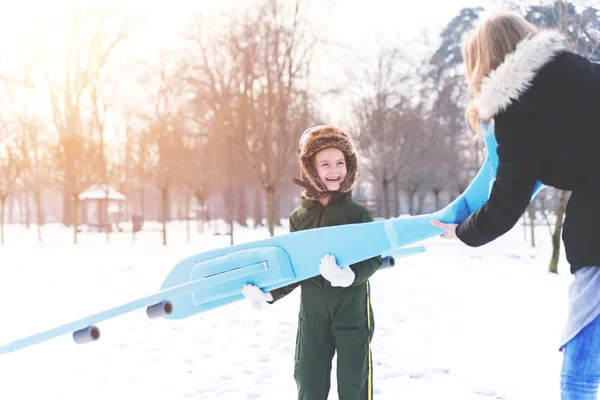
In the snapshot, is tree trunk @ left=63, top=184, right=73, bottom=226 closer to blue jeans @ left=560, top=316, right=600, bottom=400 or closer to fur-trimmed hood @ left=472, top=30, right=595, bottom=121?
fur-trimmed hood @ left=472, top=30, right=595, bottom=121

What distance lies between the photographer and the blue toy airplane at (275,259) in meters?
2.00

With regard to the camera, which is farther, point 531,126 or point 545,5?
point 545,5

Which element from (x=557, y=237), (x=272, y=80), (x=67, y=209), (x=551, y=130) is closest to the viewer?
(x=551, y=130)

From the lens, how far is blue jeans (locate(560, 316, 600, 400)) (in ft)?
5.11

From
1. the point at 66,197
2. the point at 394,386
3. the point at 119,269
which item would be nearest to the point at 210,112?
the point at 66,197

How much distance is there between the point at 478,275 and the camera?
9.28 meters

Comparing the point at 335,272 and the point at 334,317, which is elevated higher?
the point at 335,272

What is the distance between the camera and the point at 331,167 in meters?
2.57

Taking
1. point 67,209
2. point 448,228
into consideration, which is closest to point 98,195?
point 67,209

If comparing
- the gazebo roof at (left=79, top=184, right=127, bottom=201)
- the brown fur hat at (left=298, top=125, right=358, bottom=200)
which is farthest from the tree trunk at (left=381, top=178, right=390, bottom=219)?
the gazebo roof at (left=79, top=184, right=127, bottom=201)

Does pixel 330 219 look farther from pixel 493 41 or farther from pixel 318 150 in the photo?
pixel 493 41

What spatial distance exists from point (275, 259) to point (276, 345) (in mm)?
2914

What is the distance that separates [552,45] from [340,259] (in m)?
1.15

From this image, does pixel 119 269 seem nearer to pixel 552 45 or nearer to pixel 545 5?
pixel 545 5
